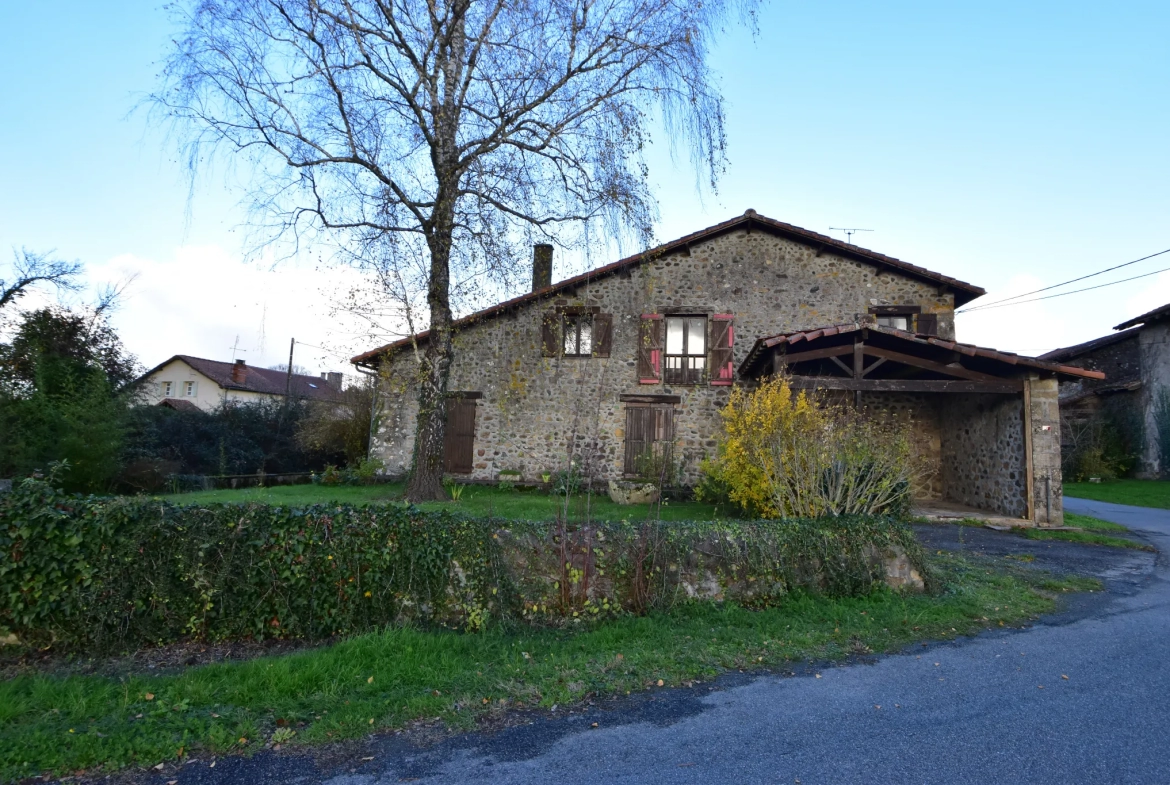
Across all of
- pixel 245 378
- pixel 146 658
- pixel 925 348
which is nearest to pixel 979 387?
pixel 925 348

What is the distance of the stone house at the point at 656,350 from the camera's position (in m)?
15.1

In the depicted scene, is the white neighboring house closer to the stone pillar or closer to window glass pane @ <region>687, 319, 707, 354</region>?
window glass pane @ <region>687, 319, 707, 354</region>

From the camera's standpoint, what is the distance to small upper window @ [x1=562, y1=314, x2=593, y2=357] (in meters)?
15.6

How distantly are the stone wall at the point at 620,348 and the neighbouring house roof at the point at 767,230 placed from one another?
7.3 inches

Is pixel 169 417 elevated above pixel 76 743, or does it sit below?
above

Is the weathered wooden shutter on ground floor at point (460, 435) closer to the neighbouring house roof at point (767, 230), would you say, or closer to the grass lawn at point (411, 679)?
the neighbouring house roof at point (767, 230)

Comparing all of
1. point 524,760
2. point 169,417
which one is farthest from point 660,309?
point 169,417

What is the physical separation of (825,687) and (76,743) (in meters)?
4.10

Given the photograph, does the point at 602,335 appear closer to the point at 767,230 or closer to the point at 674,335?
the point at 674,335

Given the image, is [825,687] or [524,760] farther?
[825,687]

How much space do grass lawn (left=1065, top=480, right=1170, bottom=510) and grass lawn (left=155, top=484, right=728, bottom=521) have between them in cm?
1298

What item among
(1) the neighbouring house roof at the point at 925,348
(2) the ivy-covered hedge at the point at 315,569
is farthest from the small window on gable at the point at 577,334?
(2) the ivy-covered hedge at the point at 315,569

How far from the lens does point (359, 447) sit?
61.0 feet

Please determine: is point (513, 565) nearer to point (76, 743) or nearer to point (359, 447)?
point (76, 743)
